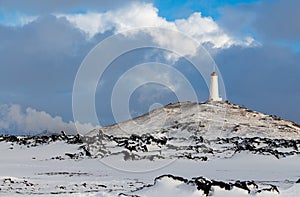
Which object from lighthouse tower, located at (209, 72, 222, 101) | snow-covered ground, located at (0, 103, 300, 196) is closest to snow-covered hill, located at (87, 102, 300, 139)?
snow-covered ground, located at (0, 103, 300, 196)

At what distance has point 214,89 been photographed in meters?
72.6

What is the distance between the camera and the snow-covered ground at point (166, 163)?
A: 1886cm

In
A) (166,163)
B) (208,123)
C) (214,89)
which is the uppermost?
(214,89)

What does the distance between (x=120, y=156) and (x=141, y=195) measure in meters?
18.2

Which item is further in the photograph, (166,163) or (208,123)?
(208,123)

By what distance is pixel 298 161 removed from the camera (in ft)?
110

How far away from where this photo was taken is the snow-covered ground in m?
18.9

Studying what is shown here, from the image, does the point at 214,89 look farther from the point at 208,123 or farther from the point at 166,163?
the point at 166,163

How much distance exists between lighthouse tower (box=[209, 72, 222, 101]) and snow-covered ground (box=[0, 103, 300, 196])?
31.0 ft

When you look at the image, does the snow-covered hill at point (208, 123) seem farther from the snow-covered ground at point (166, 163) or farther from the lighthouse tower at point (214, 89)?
the lighthouse tower at point (214, 89)

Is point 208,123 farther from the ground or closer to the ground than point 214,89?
closer to the ground

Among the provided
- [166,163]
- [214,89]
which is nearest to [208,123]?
[214,89]

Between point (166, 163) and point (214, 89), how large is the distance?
39980mm

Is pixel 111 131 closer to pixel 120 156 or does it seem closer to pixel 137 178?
pixel 120 156
